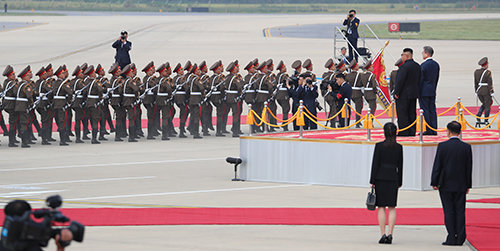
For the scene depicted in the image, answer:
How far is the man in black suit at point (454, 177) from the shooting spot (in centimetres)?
1139

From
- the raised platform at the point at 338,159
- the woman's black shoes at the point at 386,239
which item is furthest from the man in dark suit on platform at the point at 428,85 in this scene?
the woman's black shoes at the point at 386,239

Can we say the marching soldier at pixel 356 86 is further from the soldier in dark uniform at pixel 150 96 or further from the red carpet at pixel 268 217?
the red carpet at pixel 268 217

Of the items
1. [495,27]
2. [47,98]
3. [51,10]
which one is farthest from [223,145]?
[51,10]

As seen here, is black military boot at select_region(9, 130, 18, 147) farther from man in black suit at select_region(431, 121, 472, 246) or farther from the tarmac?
man in black suit at select_region(431, 121, 472, 246)

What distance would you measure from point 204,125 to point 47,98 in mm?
4015

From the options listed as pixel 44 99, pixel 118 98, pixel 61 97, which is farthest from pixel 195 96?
pixel 44 99

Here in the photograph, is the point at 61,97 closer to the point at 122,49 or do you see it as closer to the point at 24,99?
the point at 24,99

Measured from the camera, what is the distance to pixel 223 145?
22016 mm

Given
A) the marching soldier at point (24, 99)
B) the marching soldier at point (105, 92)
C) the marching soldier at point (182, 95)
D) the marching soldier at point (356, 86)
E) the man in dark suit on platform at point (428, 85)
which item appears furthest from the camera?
the marching soldier at point (356, 86)

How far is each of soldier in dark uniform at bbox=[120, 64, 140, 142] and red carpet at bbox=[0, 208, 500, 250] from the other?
356 inches

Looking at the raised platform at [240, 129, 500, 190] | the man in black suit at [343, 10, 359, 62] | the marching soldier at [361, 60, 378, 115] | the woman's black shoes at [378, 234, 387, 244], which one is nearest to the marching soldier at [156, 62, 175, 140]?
the marching soldier at [361, 60, 378, 115]

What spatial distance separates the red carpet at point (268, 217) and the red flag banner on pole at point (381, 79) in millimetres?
9310

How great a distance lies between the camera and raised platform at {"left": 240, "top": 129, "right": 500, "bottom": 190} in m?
15.5

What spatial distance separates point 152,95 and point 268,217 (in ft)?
34.6
